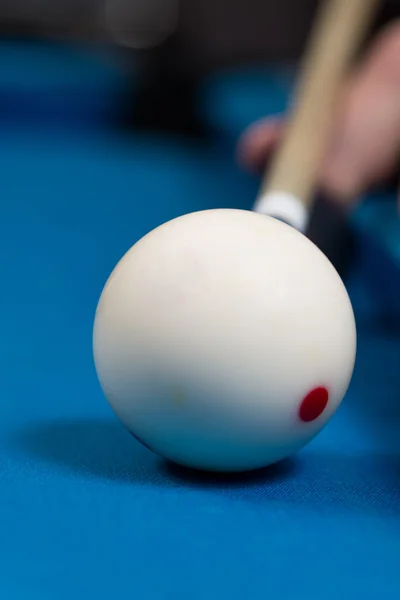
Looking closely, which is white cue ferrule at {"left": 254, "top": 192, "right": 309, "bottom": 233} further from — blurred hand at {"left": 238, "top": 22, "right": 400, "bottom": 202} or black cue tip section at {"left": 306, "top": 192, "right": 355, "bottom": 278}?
blurred hand at {"left": 238, "top": 22, "right": 400, "bottom": 202}

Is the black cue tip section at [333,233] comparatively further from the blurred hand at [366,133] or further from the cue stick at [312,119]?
the blurred hand at [366,133]

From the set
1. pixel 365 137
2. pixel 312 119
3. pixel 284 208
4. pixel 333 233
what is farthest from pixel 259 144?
pixel 284 208

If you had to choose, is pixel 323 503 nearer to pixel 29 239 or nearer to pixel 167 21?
pixel 29 239

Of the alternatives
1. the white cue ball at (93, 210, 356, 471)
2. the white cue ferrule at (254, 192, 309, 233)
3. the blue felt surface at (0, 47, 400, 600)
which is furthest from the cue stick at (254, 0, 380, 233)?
the white cue ball at (93, 210, 356, 471)

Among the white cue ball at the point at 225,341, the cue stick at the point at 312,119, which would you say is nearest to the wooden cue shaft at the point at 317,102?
the cue stick at the point at 312,119

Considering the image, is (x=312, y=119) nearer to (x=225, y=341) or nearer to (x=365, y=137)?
(x=365, y=137)

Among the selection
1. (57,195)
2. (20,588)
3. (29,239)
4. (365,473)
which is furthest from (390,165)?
(20,588)
